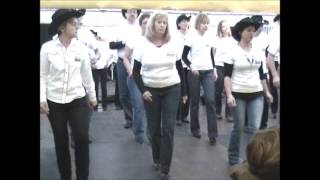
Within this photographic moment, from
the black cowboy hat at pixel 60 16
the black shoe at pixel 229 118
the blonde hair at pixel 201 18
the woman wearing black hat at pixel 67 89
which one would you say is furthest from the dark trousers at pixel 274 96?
the black cowboy hat at pixel 60 16

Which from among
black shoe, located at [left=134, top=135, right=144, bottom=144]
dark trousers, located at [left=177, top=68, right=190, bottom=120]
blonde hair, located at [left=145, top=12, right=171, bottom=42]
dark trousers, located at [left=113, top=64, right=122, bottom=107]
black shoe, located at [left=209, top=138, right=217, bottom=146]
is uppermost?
blonde hair, located at [left=145, top=12, right=171, bottom=42]

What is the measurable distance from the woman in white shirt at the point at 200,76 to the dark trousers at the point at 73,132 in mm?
697

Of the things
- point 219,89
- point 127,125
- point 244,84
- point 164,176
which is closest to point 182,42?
point 219,89

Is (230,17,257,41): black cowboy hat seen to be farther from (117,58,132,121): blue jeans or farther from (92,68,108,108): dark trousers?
(92,68,108,108): dark trousers

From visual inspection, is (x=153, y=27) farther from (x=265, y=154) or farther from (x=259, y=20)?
(x=265, y=154)

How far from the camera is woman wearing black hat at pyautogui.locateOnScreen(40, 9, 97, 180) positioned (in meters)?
2.98

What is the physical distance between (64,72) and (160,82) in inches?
24.2

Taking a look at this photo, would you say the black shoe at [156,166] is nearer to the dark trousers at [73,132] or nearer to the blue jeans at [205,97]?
the blue jeans at [205,97]

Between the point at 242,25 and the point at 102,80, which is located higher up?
the point at 242,25

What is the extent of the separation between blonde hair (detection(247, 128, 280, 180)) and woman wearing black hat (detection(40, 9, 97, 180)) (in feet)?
3.62

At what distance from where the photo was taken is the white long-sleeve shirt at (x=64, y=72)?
9.75 ft

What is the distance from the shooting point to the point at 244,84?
3.32 metres

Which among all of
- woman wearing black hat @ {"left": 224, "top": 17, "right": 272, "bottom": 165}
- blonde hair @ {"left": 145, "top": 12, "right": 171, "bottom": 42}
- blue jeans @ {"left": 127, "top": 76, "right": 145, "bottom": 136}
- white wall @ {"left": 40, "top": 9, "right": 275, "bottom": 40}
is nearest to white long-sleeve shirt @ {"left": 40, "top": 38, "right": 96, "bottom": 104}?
white wall @ {"left": 40, "top": 9, "right": 275, "bottom": 40}
